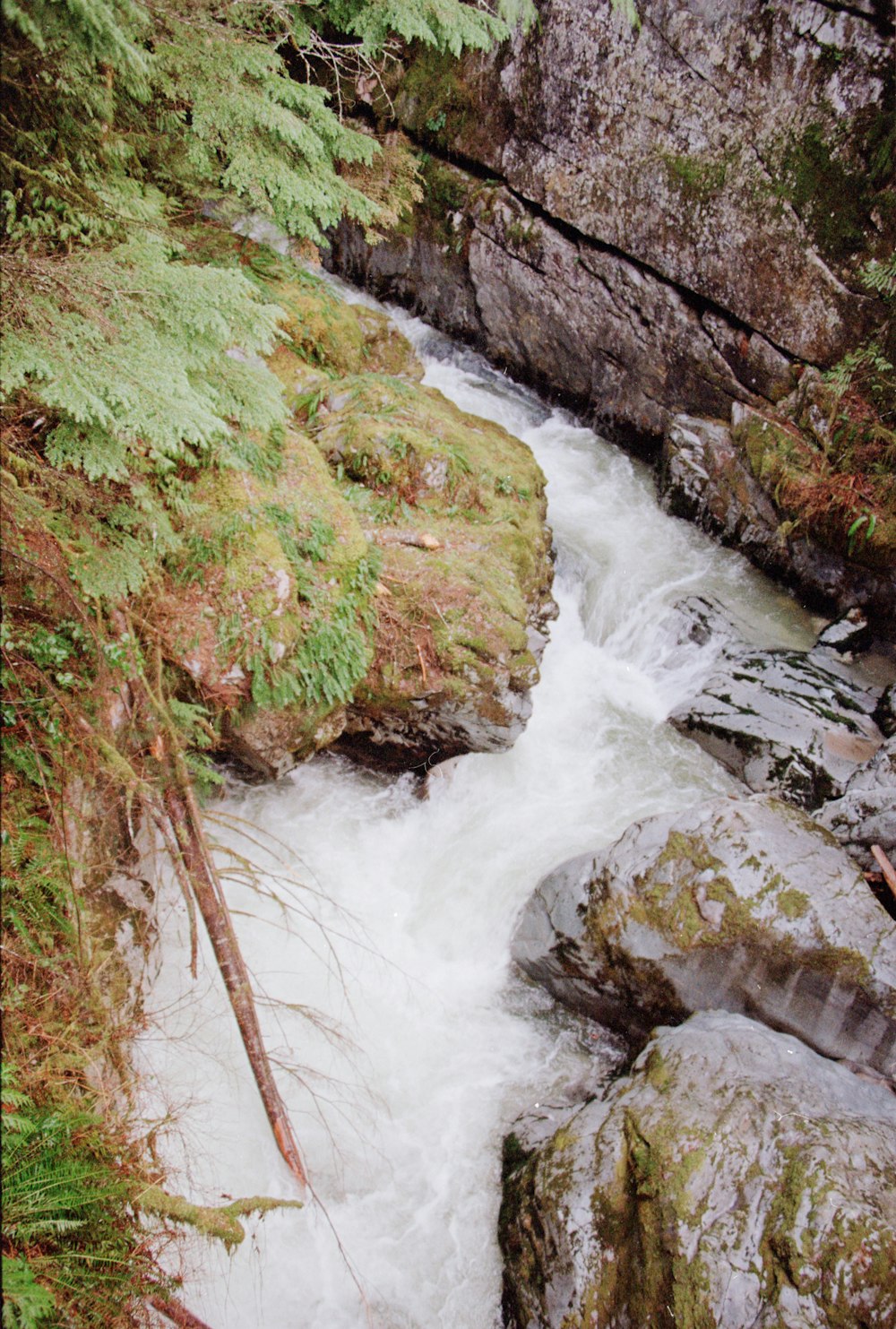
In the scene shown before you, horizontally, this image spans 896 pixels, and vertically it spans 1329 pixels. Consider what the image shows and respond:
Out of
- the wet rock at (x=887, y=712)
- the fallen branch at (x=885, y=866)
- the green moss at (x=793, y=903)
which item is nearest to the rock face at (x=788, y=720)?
the wet rock at (x=887, y=712)

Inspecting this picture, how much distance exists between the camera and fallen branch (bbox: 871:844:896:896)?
242 inches

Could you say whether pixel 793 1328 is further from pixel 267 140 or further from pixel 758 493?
pixel 758 493

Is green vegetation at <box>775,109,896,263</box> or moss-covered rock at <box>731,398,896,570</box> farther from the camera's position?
moss-covered rock at <box>731,398,896,570</box>

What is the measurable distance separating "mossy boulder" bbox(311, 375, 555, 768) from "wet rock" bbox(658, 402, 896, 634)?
11.7 feet

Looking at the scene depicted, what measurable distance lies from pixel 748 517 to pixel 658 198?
517 cm

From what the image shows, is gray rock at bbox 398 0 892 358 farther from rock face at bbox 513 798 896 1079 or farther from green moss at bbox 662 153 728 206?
rock face at bbox 513 798 896 1079

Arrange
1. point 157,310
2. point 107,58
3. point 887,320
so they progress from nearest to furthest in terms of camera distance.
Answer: point 107,58
point 157,310
point 887,320

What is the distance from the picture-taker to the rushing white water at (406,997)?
4723 millimetres

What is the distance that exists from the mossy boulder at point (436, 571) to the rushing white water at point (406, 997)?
81cm

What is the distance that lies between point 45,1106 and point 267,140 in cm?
667

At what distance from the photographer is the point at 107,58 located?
11.0ft

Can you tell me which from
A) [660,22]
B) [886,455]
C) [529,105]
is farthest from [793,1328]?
[529,105]

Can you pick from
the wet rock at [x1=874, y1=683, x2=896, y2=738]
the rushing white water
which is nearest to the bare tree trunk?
the rushing white water

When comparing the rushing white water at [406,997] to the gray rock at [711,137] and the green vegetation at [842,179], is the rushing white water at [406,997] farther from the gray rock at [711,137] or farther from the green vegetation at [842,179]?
the green vegetation at [842,179]
